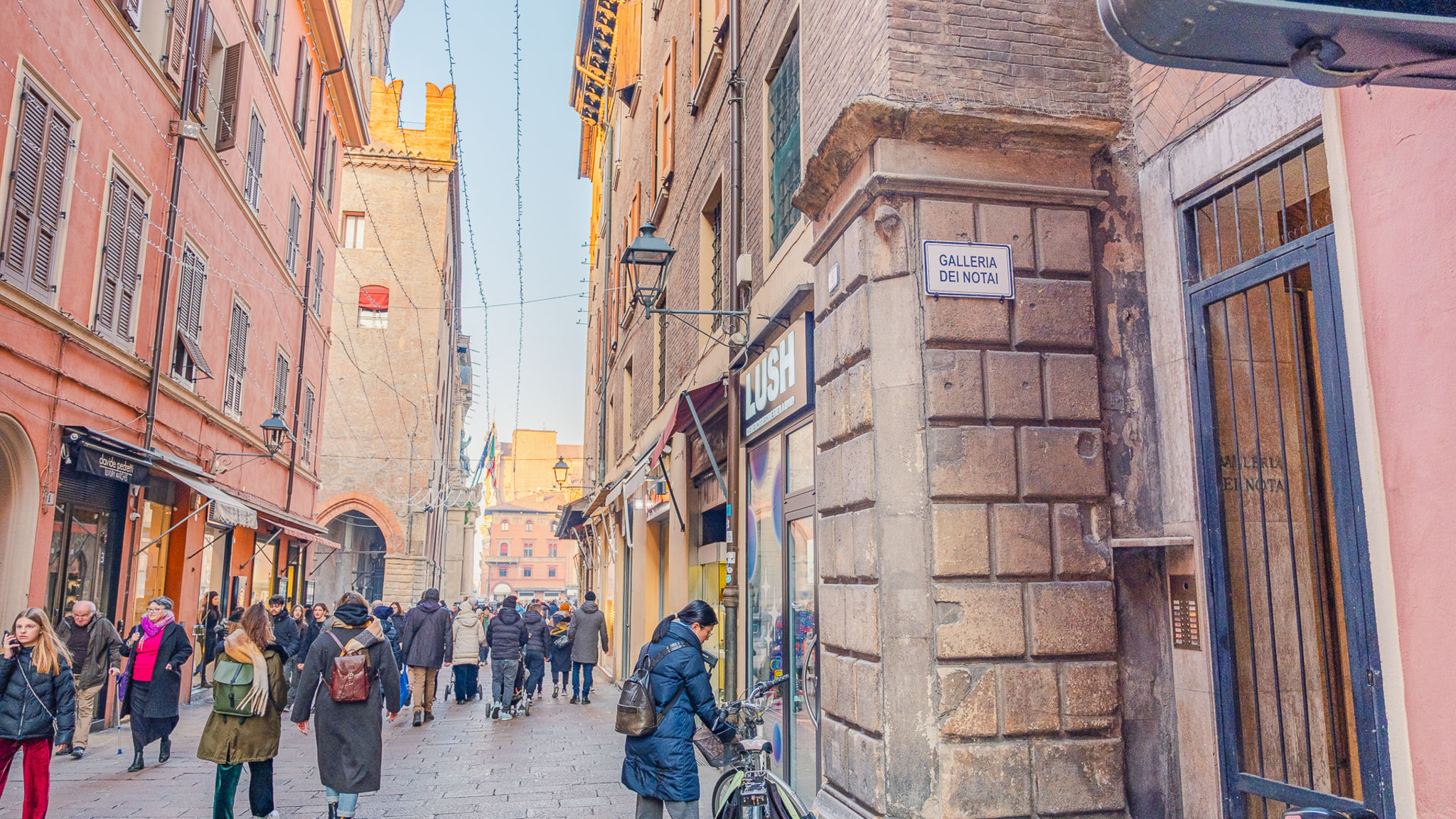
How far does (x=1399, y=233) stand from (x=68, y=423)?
1195 centimetres

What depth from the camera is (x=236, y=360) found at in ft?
58.7

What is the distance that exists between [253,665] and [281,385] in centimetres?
1612

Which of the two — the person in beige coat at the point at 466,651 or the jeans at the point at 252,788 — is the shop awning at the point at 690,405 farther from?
the person in beige coat at the point at 466,651

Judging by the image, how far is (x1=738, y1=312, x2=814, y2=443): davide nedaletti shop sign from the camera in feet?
24.1

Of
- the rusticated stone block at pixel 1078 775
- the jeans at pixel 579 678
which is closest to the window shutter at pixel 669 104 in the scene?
the jeans at pixel 579 678

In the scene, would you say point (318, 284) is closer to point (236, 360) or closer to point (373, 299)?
point (236, 360)

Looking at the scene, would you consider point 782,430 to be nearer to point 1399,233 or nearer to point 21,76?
point 1399,233

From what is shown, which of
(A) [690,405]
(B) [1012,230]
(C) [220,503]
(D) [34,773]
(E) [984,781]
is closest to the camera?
(E) [984,781]

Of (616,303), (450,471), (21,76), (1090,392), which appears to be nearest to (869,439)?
(1090,392)

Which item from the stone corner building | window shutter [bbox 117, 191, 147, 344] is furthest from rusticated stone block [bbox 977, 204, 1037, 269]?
window shutter [bbox 117, 191, 147, 344]

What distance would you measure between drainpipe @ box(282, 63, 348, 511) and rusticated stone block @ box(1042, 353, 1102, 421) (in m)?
20.3

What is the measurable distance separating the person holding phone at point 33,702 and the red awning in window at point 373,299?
109 ft

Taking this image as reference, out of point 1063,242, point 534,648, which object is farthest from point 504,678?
point 1063,242

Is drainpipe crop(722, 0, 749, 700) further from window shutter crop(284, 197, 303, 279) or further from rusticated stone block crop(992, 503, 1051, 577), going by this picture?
window shutter crop(284, 197, 303, 279)
